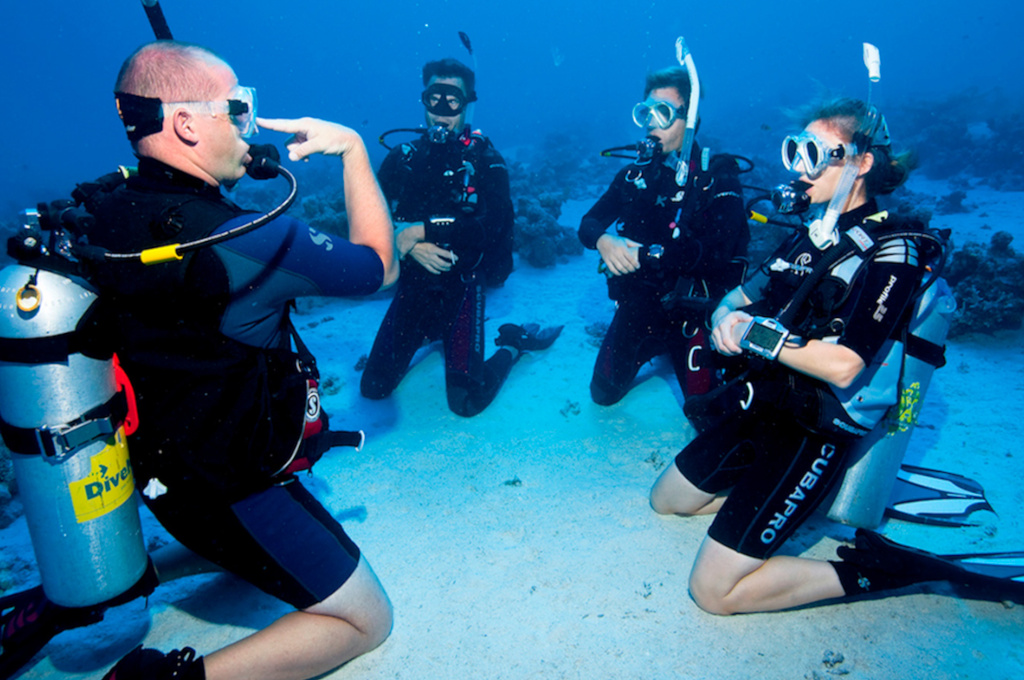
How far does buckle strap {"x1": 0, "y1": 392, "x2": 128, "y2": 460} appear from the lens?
1.77m

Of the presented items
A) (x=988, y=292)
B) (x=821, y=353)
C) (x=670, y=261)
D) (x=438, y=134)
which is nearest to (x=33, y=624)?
(x=821, y=353)

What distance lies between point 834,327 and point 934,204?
15.2 m

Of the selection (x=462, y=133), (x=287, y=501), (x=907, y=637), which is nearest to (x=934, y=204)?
(x=462, y=133)

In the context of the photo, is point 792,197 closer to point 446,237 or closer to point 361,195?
point 361,195

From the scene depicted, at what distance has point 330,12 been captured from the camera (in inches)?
5241

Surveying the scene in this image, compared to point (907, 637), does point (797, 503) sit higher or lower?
higher

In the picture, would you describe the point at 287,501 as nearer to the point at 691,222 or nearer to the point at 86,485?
the point at 86,485

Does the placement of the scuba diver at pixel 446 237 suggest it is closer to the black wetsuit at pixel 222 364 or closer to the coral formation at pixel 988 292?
the black wetsuit at pixel 222 364

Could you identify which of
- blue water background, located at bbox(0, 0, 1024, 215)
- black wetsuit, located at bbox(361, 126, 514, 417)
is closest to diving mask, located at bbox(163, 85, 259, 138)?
black wetsuit, located at bbox(361, 126, 514, 417)

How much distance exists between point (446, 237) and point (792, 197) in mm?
3300

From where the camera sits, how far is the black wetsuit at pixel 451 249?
5.22 m

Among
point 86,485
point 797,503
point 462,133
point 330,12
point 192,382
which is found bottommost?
point 797,503

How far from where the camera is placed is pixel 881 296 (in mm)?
2242

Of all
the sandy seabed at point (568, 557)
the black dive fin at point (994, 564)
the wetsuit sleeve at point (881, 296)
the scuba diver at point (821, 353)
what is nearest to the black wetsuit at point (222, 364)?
the sandy seabed at point (568, 557)
